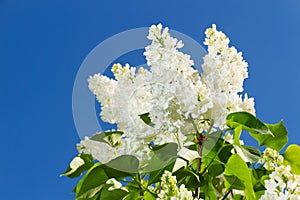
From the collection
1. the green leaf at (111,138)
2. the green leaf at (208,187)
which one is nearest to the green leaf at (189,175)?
the green leaf at (208,187)

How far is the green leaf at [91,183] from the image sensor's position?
33.5 inches

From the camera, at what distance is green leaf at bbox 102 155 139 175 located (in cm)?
81

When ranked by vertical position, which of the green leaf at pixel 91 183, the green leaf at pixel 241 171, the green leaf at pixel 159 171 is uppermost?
the green leaf at pixel 91 183

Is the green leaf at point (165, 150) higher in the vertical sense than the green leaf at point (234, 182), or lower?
higher

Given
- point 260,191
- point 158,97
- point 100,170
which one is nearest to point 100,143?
point 100,170

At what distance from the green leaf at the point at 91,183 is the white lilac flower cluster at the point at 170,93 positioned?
25 millimetres

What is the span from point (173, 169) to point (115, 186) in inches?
5.4

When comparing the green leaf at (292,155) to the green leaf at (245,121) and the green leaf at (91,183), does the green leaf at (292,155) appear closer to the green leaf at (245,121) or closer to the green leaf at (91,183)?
the green leaf at (245,121)

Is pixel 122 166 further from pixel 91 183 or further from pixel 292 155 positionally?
pixel 292 155

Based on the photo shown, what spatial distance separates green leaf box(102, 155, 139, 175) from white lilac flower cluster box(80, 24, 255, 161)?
0.04ft

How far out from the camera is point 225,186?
0.88 m

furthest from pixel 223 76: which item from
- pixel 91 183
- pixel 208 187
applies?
pixel 91 183

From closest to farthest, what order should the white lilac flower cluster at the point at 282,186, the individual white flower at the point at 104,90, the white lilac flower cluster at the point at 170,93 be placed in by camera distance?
the white lilac flower cluster at the point at 282,186
the white lilac flower cluster at the point at 170,93
the individual white flower at the point at 104,90

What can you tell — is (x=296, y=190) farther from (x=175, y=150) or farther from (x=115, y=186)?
(x=115, y=186)
